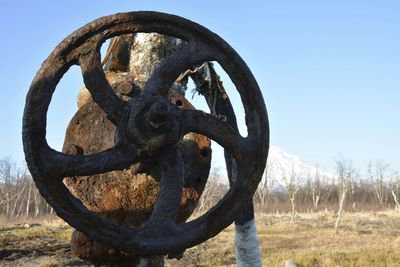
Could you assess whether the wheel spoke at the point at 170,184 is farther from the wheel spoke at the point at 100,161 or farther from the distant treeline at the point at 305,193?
the distant treeline at the point at 305,193

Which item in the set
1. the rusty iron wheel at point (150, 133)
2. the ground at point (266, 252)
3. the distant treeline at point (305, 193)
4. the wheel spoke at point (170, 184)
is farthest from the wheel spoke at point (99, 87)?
the distant treeline at point (305, 193)

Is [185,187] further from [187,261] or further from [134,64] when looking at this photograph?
[187,261]

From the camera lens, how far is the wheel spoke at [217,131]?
7.53 ft

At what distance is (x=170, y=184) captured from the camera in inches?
90.4

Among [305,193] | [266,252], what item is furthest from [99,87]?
[305,193]

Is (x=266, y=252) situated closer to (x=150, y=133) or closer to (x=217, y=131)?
(x=217, y=131)

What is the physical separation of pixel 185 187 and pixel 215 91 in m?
3.08

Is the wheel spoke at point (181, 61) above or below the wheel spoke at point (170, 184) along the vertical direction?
above

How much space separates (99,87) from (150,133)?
33cm

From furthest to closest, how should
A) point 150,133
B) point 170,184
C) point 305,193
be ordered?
point 305,193
point 170,184
point 150,133

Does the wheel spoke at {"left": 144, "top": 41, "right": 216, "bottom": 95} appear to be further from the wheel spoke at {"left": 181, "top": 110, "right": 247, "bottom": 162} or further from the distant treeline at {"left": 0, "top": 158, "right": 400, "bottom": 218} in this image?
the distant treeline at {"left": 0, "top": 158, "right": 400, "bottom": 218}

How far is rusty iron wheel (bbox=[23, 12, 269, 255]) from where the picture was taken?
2033mm

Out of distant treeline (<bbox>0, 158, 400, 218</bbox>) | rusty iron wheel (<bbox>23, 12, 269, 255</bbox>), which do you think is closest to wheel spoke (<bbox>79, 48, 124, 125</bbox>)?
rusty iron wheel (<bbox>23, 12, 269, 255</bbox>)

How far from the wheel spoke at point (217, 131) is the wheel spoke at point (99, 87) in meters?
0.33
